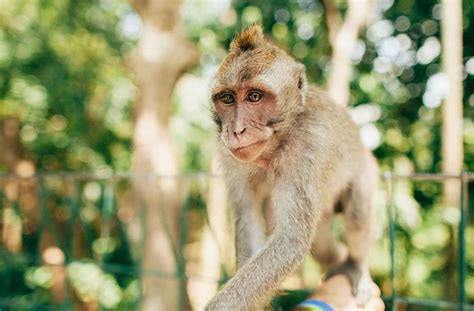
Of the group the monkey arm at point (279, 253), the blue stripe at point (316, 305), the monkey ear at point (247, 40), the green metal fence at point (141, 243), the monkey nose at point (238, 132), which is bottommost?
the green metal fence at point (141, 243)

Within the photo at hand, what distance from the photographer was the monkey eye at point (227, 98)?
7.29ft

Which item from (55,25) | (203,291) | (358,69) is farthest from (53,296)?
(358,69)

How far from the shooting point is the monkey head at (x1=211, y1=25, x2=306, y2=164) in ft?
6.93

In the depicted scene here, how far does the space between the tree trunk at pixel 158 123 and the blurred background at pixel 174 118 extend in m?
0.02

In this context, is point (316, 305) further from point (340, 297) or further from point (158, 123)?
point (158, 123)

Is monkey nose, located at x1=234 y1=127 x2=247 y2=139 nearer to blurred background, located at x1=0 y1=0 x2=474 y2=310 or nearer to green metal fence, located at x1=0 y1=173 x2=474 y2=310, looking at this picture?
green metal fence, located at x1=0 y1=173 x2=474 y2=310

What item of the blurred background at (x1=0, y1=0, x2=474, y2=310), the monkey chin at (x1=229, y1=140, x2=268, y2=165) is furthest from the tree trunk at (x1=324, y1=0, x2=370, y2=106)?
the monkey chin at (x1=229, y1=140, x2=268, y2=165)

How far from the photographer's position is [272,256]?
2.17 metres

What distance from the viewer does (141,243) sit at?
150 inches

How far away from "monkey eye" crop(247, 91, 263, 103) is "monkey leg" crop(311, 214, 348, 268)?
1.01 metres

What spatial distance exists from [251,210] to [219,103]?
58 cm

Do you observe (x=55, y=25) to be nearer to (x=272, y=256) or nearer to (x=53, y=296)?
(x=53, y=296)

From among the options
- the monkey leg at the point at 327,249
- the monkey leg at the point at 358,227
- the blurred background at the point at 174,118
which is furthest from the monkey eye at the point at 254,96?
the blurred background at the point at 174,118

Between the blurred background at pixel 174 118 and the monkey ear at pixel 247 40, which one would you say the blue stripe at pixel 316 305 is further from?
the blurred background at pixel 174 118
